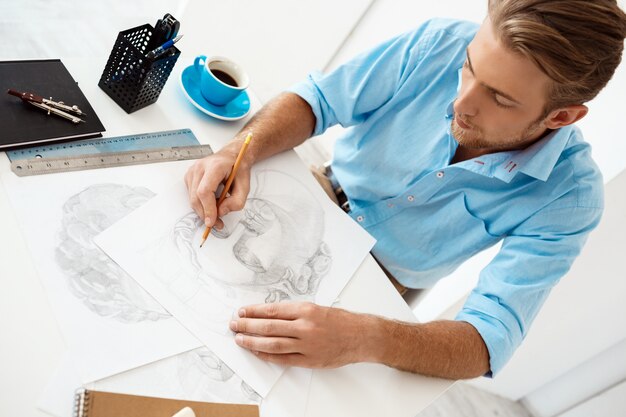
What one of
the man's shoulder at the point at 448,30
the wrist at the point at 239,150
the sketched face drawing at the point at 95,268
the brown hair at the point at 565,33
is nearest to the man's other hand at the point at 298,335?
the sketched face drawing at the point at 95,268

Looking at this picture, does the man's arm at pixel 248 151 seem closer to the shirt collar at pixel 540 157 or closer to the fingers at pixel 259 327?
the fingers at pixel 259 327

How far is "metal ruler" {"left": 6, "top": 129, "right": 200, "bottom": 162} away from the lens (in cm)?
76

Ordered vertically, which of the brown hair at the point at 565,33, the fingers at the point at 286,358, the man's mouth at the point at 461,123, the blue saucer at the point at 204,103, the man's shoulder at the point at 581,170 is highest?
the brown hair at the point at 565,33

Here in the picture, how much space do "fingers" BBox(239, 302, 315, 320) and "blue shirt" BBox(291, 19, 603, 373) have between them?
1.27ft

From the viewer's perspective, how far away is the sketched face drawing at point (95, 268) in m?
0.66

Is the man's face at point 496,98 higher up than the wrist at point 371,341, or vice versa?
the man's face at point 496,98

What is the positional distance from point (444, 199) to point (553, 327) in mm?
995

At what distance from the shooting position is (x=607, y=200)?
142 cm

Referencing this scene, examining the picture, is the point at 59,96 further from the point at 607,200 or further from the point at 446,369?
the point at 607,200

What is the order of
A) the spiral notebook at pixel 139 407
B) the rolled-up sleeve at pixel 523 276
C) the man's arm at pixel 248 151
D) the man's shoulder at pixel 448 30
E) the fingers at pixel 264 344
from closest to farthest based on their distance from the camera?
the spiral notebook at pixel 139 407 < the fingers at pixel 264 344 < the man's arm at pixel 248 151 < the rolled-up sleeve at pixel 523 276 < the man's shoulder at pixel 448 30

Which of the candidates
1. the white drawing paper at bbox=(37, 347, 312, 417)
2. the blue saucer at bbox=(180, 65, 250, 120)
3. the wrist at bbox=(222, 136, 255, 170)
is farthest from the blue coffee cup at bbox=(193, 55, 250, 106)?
the white drawing paper at bbox=(37, 347, 312, 417)

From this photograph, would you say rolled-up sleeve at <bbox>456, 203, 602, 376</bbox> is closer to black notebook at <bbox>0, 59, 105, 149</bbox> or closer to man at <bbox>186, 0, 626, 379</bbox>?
man at <bbox>186, 0, 626, 379</bbox>

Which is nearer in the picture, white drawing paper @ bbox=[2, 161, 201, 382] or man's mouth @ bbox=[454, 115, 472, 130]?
white drawing paper @ bbox=[2, 161, 201, 382]

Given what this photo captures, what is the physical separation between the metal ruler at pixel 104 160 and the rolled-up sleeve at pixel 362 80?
1.00 feet
